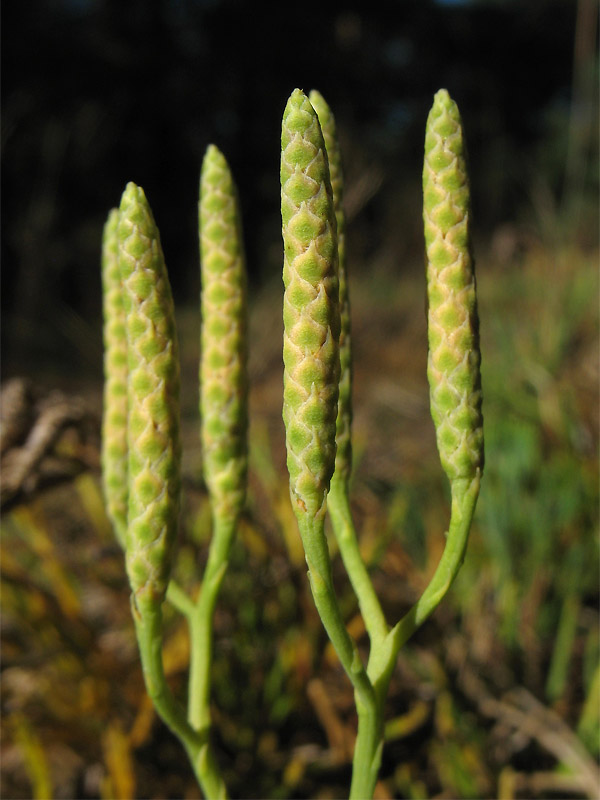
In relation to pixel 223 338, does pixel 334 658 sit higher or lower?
lower

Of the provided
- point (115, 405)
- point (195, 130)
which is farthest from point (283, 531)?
point (195, 130)

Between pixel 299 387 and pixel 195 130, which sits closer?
pixel 299 387

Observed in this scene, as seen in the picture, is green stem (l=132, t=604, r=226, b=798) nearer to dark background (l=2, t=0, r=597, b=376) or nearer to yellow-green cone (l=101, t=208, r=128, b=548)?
yellow-green cone (l=101, t=208, r=128, b=548)

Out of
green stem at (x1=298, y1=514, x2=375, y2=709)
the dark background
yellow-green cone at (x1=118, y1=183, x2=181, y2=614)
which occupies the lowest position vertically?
green stem at (x1=298, y1=514, x2=375, y2=709)

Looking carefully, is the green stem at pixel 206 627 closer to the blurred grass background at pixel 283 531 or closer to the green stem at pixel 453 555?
the green stem at pixel 453 555

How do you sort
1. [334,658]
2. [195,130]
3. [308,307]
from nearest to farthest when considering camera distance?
[308,307] < [334,658] < [195,130]

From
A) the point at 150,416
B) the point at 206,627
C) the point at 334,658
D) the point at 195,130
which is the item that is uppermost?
the point at 195,130

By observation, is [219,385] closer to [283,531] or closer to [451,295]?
[451,295]

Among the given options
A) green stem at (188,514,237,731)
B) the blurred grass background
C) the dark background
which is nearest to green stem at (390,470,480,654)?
green stem at (188,514,237,731)
